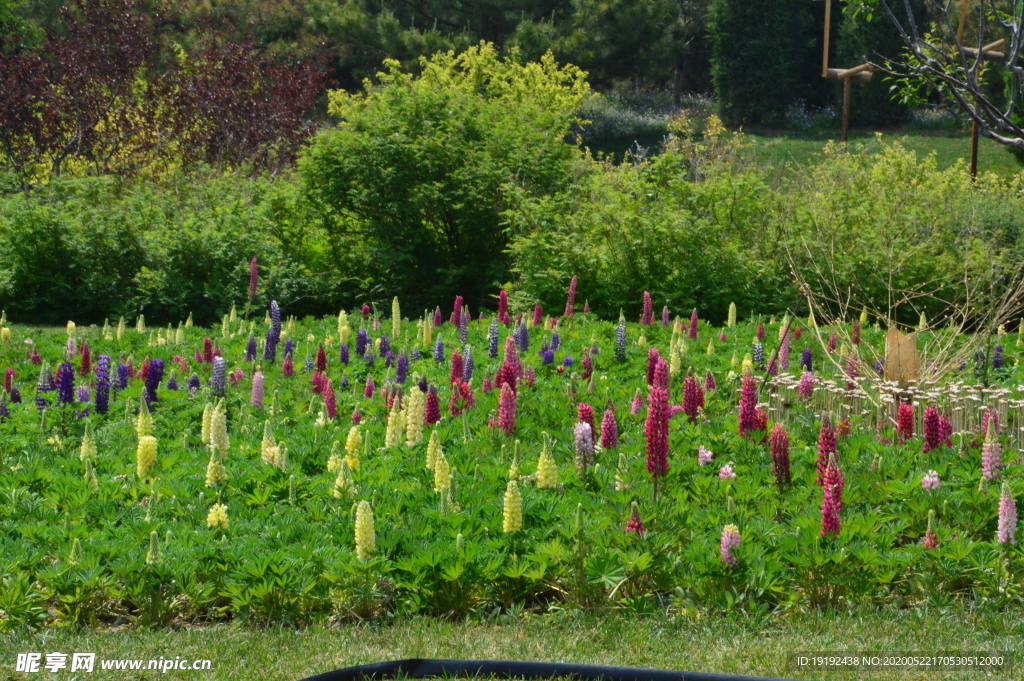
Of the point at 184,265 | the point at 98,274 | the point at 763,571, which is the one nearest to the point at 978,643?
the point at 763,571

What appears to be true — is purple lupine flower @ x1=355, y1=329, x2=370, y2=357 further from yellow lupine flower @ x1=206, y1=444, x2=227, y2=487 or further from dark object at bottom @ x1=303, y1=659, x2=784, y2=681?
dark object at bottom @ x1=303, y1=659, x2=784, y2=681

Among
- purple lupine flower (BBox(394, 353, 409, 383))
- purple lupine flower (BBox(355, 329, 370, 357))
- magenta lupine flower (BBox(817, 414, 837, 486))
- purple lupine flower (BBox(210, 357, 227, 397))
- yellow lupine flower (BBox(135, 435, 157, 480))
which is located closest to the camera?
magenta lupine flower (BBox(817, 414, 837, 486))

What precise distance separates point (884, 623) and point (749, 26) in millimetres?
42612

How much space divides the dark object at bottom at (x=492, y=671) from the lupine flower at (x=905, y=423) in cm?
286

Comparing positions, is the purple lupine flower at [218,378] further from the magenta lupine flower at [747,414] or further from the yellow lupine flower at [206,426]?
the magenta lupine flower at [747,414]

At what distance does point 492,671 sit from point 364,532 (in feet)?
2.96

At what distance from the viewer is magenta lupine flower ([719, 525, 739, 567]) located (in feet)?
13.7

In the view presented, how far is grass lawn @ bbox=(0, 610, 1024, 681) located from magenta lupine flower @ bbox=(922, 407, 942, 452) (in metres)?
1.56

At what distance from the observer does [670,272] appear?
38.9 feet

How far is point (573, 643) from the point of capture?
3.83 m

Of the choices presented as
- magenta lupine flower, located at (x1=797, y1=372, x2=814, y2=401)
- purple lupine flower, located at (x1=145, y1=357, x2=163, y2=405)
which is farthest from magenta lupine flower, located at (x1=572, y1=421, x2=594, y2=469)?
purple lupine flower, located at (x1=145, y1=357, x2=163, y2=405)

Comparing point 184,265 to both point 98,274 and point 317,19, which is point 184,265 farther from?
point 317,19

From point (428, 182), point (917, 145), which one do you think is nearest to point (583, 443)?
point (428, 182)

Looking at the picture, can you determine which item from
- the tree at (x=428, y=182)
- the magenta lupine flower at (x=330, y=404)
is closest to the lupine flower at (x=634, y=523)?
the magenta lupine flower at (x=330, y=404)
